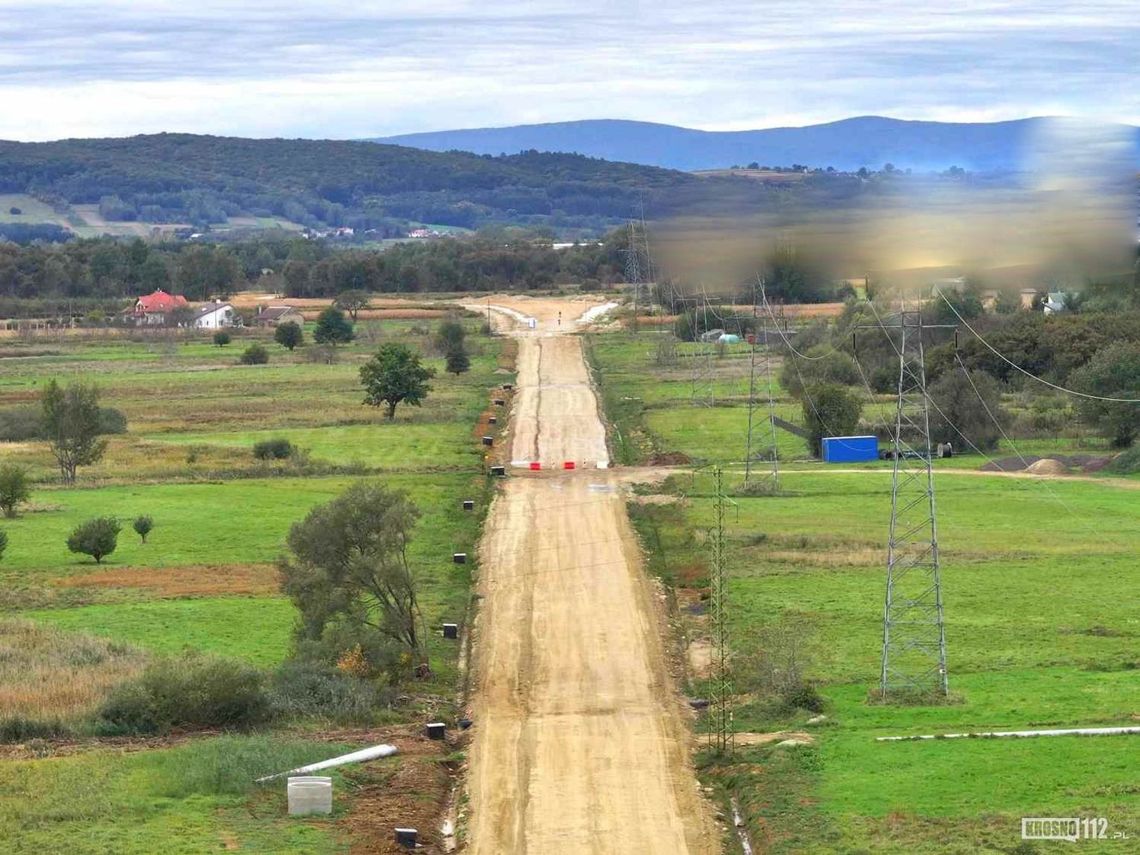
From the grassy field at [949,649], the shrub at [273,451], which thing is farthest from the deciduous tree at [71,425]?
the grassy field at [949,649]

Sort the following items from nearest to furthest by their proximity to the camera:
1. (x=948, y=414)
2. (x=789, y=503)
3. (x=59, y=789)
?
1. (x=59, y=789)
2. (x=789, y=503)
3. (x=948, y=414)

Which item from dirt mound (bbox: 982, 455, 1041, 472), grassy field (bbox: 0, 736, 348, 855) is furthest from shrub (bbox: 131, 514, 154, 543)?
dirt mound (bbox: 982, 455, 1041, 472)

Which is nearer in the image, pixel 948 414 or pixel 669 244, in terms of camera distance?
pixel 669 244

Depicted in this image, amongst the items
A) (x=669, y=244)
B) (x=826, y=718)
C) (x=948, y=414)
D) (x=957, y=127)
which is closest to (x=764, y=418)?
(x=948, y=414)

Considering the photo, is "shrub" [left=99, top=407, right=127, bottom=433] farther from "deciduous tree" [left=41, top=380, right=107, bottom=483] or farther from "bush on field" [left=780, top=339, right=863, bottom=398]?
"bush on field" [left=780, top=339, right=863, bottom=398]

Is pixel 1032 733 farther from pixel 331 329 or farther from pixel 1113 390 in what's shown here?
pixel 331 329

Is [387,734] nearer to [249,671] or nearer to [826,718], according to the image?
[249,671]

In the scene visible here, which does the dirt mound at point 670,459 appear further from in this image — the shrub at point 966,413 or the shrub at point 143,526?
the shrub at point 143,526

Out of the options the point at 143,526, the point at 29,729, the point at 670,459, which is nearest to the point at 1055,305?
the point at 670,459
